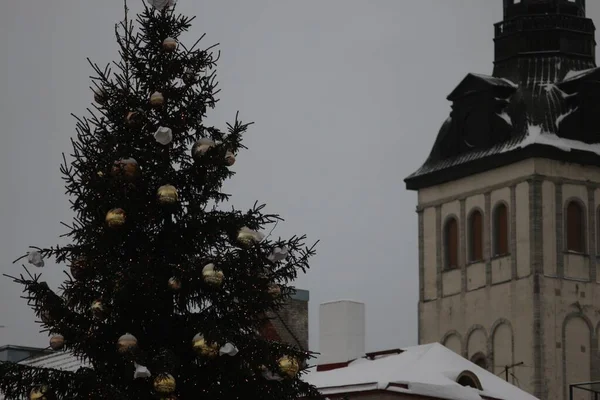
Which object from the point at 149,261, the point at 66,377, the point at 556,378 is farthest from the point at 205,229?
the point at 556,378

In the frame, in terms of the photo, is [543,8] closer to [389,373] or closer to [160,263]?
[389,373]

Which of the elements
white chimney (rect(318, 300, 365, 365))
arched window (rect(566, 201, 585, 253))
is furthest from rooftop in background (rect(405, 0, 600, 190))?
white chimney (rect(318, 300, 365, 365))

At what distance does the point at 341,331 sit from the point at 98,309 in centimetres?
3190

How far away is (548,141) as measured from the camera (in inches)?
3674

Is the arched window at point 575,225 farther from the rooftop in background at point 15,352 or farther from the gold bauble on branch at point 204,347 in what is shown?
the gold bauble on branch at point 204,347

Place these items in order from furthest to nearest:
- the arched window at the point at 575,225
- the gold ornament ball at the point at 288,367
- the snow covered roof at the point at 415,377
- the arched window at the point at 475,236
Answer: the arched window at the point at 475,236, the arched window at the point at 575,225, the snow covered roof at the point at 415,377, the gold ornament ball at the point at 288,367

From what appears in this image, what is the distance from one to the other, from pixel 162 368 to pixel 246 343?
1200 mm

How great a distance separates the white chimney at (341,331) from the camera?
54.3 meters

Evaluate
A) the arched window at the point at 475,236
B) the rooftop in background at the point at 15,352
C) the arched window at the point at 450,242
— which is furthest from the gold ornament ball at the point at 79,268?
the arched window at the point at 450,242

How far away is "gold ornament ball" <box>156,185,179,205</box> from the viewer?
77.5 feet

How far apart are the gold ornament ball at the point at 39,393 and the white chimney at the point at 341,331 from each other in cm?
3093

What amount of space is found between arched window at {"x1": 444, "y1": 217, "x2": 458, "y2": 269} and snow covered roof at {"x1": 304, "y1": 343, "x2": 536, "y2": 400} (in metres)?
48.3

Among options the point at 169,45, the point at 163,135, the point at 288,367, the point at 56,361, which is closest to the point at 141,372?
the point at 288,367

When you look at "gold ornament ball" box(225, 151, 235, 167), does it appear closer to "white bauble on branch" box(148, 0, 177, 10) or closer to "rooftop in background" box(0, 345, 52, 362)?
"white bauble on branch" box(148, 0, 177, 10)
